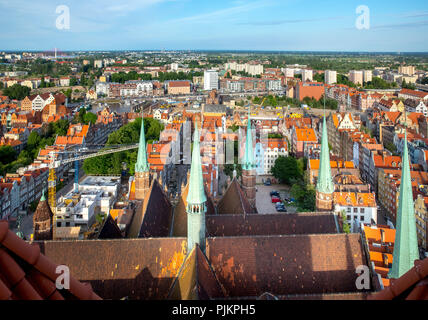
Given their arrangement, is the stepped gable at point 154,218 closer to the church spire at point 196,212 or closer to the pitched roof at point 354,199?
the church spire at point 196,212

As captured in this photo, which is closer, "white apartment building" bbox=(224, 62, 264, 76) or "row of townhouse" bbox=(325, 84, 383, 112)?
"row of townhouse" bbox=(325, 84, 383, 112)

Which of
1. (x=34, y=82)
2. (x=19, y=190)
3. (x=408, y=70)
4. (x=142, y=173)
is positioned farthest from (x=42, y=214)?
(x=408, y=70)

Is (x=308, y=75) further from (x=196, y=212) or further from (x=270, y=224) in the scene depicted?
(x=196, y=212)

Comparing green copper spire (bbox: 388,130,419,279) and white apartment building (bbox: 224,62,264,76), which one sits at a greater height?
white apartment building (bbox: 224,62,264,76)

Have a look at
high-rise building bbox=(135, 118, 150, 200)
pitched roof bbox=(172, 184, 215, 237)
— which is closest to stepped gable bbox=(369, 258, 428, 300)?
pitched roof bbox=(172, 184, 215, 237)

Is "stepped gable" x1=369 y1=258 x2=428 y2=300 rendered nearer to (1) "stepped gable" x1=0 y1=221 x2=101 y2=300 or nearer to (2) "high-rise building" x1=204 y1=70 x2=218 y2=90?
(1) "stepped gable" x1=0 y1=221 x2=101 y2=300
